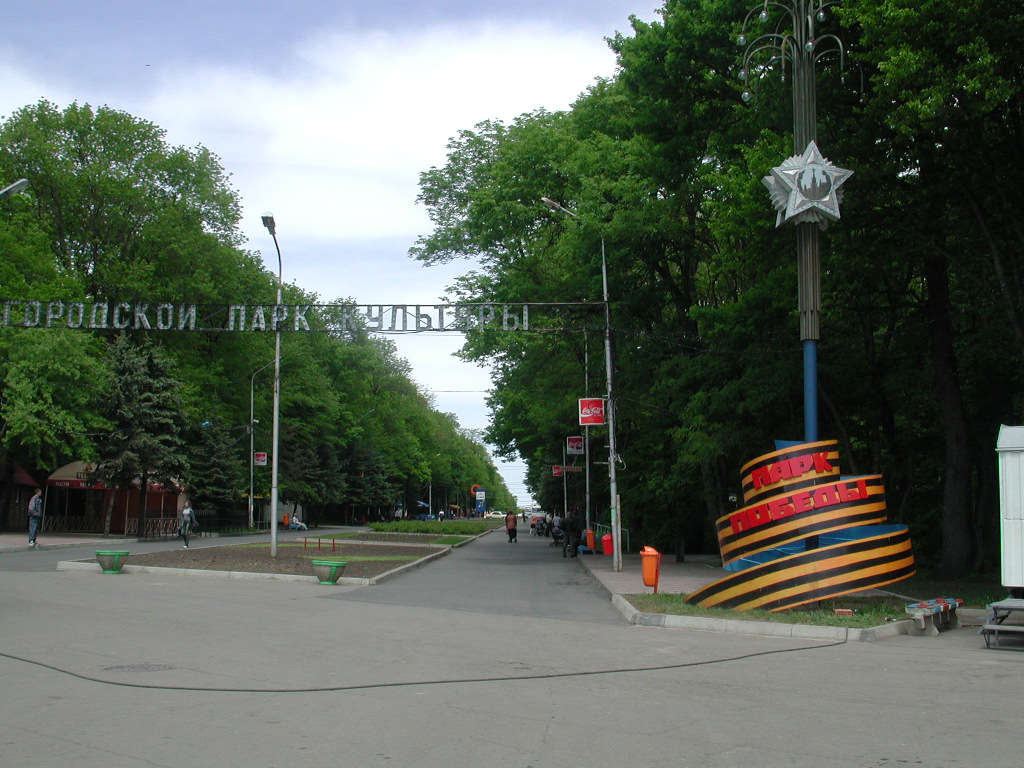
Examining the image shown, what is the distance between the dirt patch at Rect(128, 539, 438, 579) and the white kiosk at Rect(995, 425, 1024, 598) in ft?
46.2

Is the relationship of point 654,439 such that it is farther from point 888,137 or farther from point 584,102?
point 888,137

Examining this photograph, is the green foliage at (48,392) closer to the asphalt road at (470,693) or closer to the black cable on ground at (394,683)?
the asphalt road at (470,693)

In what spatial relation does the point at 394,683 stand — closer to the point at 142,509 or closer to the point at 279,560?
the point at 279,560

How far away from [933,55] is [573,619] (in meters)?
11.1

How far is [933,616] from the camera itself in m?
13.3

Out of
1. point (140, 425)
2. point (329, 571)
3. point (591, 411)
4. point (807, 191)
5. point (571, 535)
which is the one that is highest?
point (807, 191)

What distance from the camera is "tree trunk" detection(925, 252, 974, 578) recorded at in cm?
2114

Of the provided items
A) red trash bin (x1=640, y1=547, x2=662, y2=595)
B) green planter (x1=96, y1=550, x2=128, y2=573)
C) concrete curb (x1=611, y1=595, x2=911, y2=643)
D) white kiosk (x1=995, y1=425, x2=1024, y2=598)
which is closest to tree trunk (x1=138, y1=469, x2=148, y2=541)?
green planter (x1=96, y1=550, x2=128, y2=573)

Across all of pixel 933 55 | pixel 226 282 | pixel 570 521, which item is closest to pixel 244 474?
pixel 226 282

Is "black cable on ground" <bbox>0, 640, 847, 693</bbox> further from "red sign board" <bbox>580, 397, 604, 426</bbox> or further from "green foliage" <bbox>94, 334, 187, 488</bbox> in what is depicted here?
"green foliage" <bbox>94, 334, 187, 488</bbox>

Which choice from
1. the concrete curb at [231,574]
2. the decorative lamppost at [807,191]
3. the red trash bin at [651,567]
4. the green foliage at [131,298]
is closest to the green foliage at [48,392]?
the green foliage at [131,298]

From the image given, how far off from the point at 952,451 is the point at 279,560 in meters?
18.4

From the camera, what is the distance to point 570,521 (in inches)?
1467

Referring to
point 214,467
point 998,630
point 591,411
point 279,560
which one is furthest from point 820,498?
point 214,467
